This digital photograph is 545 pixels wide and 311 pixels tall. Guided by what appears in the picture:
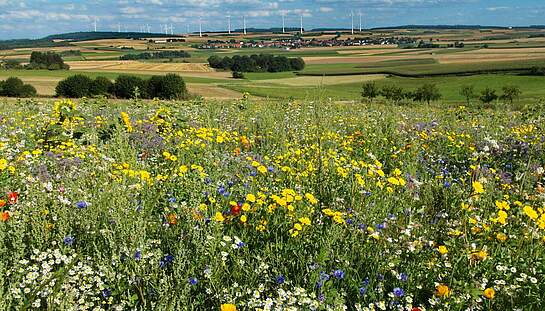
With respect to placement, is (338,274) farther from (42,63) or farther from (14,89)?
(42,63)

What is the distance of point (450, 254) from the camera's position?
3.60 m

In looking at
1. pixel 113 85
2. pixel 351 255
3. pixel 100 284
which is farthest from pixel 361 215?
pixel 113 85

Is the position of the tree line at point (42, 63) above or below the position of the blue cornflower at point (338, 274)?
above

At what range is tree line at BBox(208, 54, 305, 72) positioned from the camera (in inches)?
4438

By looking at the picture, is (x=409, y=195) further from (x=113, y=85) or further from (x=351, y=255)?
(x=113, y=85)

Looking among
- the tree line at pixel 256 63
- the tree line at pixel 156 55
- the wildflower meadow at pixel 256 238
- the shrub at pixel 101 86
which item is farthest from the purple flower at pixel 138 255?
the tree line at pixel 156 55

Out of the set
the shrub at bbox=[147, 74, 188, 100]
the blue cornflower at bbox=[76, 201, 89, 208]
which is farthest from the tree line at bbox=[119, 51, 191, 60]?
the blue cornflower at bbox=[76, 201, 89, 208]

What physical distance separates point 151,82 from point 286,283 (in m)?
54.9

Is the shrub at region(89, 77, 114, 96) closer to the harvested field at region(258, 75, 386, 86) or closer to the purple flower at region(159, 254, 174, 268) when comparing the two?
the harvested field at region(258, 75, 386, 86)

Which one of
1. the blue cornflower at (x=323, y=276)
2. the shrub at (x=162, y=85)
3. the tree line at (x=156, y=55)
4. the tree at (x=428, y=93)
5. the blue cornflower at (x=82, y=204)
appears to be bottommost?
the tree at (x=428, y=93)

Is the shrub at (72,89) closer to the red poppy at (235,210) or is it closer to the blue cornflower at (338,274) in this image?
the red poppy at (235,210)

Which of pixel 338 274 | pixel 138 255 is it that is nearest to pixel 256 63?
pixel 138 255

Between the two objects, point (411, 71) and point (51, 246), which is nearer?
point (51, 246)

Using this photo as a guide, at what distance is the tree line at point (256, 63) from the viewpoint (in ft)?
370
